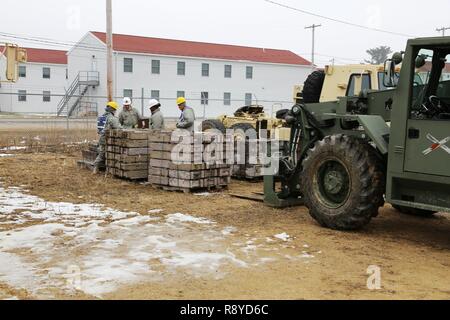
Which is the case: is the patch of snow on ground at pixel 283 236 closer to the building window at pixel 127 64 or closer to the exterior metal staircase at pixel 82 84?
the building window at pixel 127 64

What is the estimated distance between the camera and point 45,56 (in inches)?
2335

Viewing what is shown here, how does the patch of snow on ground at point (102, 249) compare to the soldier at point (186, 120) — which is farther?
the soldier at point (186, 120)

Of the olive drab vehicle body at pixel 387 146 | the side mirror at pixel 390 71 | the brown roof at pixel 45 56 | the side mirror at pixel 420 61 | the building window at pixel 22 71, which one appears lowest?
the olive drab vehicle body at pixel 387 146

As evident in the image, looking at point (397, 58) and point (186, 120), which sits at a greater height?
point (397, 58)

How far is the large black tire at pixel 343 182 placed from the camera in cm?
737

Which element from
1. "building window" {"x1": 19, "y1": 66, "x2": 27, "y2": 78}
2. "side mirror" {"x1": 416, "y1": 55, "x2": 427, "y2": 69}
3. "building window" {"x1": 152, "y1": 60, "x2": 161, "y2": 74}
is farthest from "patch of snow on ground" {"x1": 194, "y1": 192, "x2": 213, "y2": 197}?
"building window" {"x1": 19, "y1": 66, "x2": 27, "y2": 78}

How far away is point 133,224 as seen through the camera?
26.5ft

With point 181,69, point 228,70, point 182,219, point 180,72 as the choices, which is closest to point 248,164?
point 182,219

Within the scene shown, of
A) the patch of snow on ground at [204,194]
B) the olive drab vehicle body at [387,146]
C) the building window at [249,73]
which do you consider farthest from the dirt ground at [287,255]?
the building window at [249,73]

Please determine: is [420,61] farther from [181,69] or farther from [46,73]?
[46,73]

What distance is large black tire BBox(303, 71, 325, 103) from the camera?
1293 centimetres

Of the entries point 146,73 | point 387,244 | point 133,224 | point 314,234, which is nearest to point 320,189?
point 314,234

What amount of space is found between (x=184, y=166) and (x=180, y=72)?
131 ft
